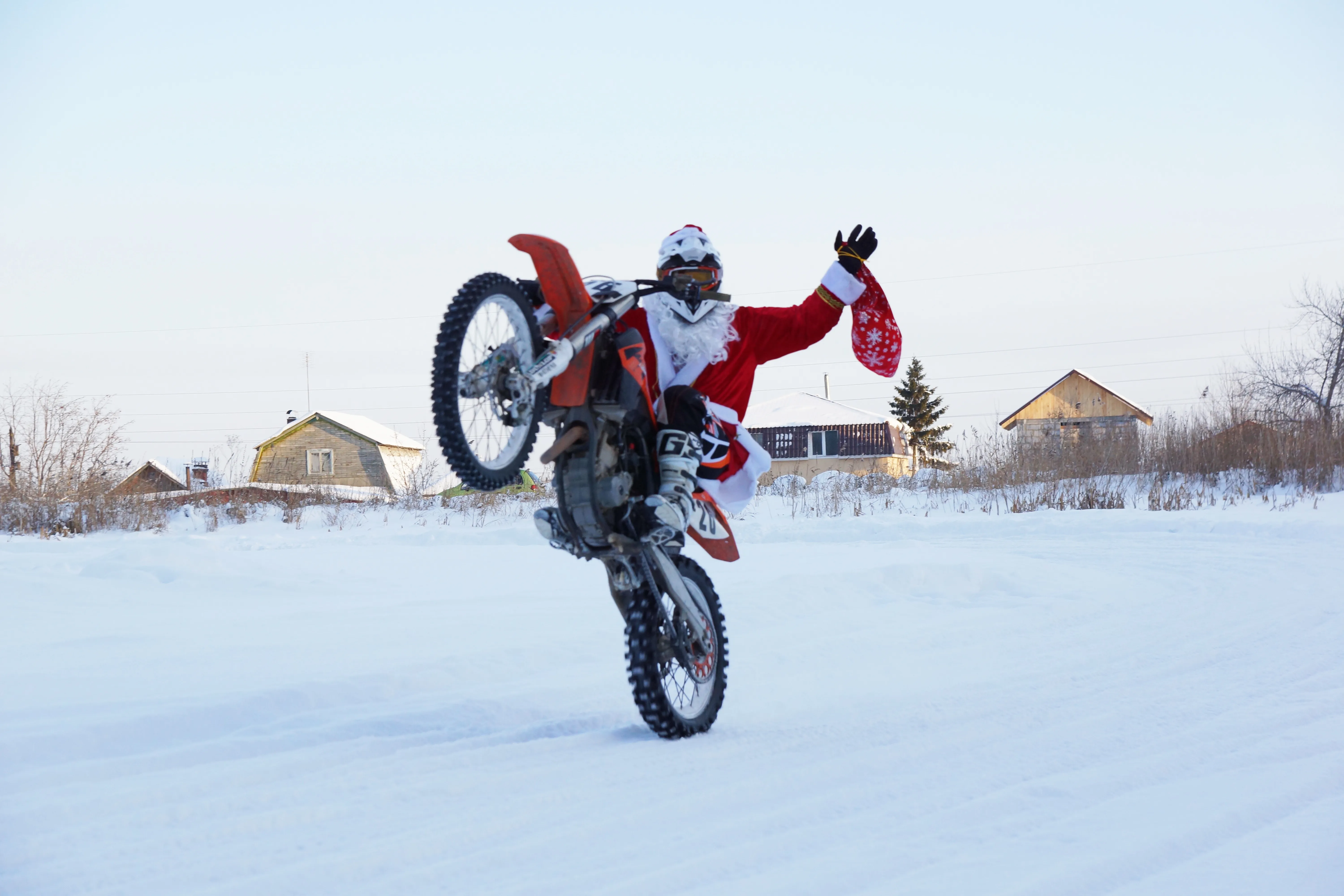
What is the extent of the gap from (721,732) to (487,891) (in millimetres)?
1790

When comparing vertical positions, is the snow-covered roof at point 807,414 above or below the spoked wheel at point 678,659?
above

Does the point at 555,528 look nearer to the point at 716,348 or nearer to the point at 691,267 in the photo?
the point at 716,348

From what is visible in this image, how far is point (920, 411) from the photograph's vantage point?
54.9m

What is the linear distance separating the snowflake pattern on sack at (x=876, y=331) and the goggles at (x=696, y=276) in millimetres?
633

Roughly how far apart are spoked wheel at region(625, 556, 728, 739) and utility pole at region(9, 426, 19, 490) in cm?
1528

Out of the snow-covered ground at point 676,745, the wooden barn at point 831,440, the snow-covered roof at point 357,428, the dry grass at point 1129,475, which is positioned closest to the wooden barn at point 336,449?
the snow-covered roof at point 357,428

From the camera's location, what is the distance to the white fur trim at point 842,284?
4039 millimetres

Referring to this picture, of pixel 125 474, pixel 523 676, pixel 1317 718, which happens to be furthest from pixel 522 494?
pixel 1317 718

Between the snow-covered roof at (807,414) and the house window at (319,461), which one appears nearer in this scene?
the house window at (319,461)

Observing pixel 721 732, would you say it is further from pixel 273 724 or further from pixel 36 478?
pixel 36 478

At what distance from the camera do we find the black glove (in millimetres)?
4047

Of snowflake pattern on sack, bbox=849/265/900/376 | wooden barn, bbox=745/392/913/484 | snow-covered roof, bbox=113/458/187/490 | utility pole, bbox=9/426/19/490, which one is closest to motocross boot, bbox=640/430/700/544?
snowflake pattern on sack, bbox=849/265/900/376

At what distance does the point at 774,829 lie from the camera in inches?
102

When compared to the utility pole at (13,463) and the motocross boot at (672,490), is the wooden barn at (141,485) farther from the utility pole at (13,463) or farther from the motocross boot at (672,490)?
the motocross boot at (672,490)
